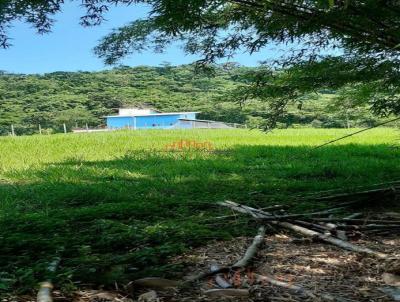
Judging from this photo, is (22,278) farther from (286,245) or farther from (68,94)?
(68,94)

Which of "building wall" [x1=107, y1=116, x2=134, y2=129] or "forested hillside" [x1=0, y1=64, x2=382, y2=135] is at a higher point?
"forested hillside" [x1=0, y1=64, x2=382, y2=135]

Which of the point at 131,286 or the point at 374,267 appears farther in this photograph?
the point at 374,267

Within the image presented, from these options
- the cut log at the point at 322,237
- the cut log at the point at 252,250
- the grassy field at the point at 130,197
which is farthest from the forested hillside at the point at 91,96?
the cut log at the point at 252,250

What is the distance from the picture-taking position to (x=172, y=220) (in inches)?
152

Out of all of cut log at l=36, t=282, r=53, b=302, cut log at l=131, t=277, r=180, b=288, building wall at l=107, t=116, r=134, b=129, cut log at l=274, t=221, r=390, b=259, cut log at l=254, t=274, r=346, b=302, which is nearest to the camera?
cut log at l=36, t=282, r=53, b=302

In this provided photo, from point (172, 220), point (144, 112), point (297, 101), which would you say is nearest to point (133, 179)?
point (297, 101)

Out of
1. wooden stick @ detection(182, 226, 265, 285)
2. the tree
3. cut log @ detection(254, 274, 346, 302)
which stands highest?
the tree

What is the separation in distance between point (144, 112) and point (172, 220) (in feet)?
175

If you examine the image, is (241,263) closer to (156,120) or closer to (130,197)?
(130,197)

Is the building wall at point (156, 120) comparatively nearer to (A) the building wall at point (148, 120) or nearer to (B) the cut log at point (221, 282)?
(A) the building wall at point (148, 120)

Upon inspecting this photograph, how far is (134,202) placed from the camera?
4.58m

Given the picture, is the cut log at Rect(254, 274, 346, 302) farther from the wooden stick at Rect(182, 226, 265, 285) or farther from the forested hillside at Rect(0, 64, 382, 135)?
the forested hillside at Rect(0, 64, 382, 135)

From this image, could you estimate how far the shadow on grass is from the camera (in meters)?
2.64

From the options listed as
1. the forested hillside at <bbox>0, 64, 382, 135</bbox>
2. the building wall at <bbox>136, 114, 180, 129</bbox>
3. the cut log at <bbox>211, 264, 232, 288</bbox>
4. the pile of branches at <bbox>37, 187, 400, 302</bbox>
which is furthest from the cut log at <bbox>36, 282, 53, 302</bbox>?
the building wall at <bbox>136, 114, 180, 129</bbox>
